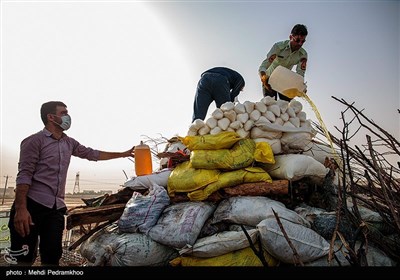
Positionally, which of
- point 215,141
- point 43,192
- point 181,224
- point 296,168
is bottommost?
point 181,224

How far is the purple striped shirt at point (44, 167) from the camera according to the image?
7.08 ft

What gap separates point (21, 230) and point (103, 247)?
54 centimetres

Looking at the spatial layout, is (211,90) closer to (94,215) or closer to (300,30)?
(300,30)

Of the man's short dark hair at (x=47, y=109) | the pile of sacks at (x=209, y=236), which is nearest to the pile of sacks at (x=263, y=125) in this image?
the pile of sacks at (x=209, y=236)

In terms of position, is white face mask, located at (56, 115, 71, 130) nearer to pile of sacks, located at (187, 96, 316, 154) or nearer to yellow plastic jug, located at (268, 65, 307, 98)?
pile of sacks, located at (187, 96, 316, 154)

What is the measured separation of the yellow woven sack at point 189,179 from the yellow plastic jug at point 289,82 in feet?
4.08

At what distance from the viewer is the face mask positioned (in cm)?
239

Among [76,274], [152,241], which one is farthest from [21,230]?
[76,274]

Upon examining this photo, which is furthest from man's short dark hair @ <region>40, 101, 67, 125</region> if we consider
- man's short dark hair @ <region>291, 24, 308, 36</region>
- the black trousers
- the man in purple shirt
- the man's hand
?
man's short dark hair @ <region>291, 24, 308, 36</region>

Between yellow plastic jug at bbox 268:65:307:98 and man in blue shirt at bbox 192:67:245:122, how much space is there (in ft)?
2.40

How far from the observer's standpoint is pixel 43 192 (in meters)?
2.19

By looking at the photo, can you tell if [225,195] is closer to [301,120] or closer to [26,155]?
[301,120]

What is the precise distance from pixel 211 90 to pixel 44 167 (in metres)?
2.14

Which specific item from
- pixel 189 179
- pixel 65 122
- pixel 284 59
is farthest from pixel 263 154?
pixel 284 59
